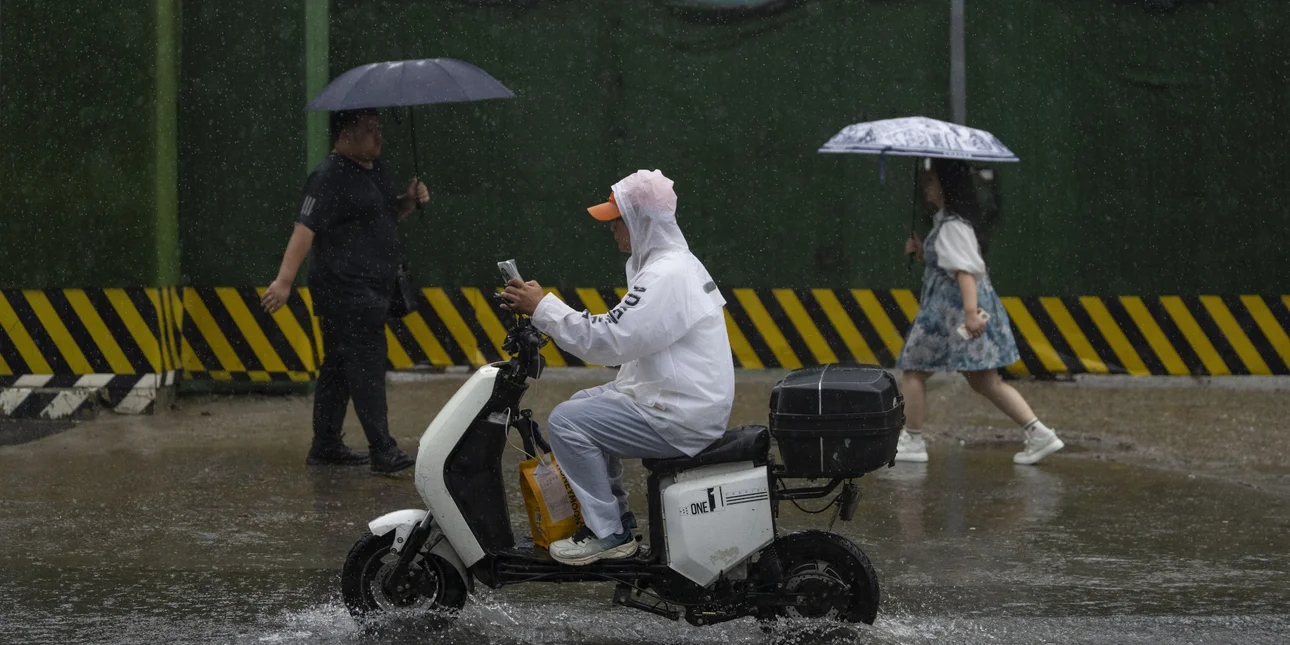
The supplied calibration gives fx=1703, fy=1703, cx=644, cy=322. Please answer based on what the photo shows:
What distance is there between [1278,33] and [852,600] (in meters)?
7.16

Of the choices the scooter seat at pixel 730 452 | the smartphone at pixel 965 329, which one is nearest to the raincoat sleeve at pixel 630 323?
the scooter seat at pixel 730 452

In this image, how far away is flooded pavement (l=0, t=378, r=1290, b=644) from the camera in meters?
5.47

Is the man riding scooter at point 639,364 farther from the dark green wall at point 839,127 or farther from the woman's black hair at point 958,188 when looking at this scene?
the dark green wall at point 839,127

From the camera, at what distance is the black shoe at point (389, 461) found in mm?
8164

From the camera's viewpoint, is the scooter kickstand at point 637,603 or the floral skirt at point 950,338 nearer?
the scooter kickstand at point 637,603

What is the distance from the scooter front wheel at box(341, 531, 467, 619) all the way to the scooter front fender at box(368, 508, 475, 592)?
Answer: 2 cm

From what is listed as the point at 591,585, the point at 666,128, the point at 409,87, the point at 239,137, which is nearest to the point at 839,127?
the point at 666,128

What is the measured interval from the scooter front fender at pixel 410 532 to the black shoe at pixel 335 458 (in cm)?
305

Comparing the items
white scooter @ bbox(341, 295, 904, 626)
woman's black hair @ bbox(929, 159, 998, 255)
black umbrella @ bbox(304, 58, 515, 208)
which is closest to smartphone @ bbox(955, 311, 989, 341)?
woman's black hair @ bbox(929, 159, 998, 255)

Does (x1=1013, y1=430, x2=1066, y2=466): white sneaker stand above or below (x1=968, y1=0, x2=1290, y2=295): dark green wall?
below

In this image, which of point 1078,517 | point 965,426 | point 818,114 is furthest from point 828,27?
point 1078,517

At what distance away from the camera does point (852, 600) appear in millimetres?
5230

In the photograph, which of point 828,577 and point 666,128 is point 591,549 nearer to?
point 828,577

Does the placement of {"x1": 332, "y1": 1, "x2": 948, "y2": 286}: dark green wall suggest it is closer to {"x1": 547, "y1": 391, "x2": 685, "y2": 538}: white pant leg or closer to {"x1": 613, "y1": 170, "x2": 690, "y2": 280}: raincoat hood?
{"x1": 613, "y1": 170, "x2": 690, "y2": 280}: raincoat hood
